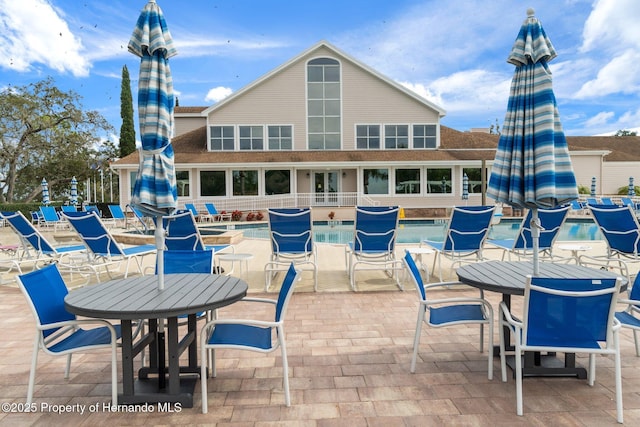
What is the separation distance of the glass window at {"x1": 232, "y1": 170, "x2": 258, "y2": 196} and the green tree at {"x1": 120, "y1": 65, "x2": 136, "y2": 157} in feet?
59.3

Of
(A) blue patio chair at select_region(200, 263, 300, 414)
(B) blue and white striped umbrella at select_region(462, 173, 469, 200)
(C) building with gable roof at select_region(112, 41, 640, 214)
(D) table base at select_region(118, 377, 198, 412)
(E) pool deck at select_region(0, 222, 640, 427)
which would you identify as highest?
(C) building with gable roof at select_region(112, 41, 640, 214)

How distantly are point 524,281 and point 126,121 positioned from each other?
3980 cm

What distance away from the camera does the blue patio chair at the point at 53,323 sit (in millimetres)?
2777

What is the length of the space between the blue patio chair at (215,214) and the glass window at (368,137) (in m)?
8.35

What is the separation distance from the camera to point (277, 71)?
78.2 ft

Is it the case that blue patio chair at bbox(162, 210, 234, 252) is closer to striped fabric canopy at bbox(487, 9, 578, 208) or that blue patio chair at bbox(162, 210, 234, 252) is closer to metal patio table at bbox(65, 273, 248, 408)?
metal patio table at bbox(65, 273, 248, 408)

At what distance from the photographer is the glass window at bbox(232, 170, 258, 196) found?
2342 centimetres

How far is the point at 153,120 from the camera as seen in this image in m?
3.13

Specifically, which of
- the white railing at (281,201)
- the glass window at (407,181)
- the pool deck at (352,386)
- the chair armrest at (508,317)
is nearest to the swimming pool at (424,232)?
the white railing at (281,201)

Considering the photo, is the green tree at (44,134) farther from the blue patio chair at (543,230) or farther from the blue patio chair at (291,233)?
the blue patio chair at (543,230)

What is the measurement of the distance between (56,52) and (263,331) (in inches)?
1406

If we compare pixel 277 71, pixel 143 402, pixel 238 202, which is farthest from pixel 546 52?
pixel 277 71

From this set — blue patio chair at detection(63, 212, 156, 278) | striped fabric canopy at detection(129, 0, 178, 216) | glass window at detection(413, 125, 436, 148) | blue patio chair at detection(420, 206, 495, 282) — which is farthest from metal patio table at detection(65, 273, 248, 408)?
glass window at detection(413, 125, 436, 148)

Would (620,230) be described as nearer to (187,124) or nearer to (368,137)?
(368,137)
